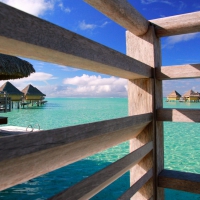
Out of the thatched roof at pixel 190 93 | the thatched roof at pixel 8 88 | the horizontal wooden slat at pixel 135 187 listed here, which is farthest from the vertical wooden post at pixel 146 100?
the thatched roof at pixel 190 93

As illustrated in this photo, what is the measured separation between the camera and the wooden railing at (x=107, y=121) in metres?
0.53

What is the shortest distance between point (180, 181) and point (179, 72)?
2.42ft

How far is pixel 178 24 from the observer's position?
1.38 m

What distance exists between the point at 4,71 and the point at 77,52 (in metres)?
6.24

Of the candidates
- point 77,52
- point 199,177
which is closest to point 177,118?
point 199,177

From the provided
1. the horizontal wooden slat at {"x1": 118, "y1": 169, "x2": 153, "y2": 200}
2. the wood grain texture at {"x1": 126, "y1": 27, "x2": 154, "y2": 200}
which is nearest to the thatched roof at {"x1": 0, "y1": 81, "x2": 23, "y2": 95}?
the wood grain texture at {"x1": 126, "y1": 27, "x2": 154, "y2": 200}

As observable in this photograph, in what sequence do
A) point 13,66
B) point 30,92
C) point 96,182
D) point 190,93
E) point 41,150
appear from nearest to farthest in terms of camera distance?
point 41,150, point 96,182, point 13,66, point 30,92, point 190,93

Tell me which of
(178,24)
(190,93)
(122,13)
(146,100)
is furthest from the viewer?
(190,93)

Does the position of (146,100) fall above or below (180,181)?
above

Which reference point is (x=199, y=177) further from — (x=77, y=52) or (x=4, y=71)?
(x=4, y=71)

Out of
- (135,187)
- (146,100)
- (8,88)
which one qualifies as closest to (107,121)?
(135,187)

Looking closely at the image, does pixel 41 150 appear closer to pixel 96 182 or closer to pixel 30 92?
pixel 96 182

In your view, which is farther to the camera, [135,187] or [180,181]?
[180,181]

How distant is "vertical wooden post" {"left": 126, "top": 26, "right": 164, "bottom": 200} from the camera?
4.83ft
